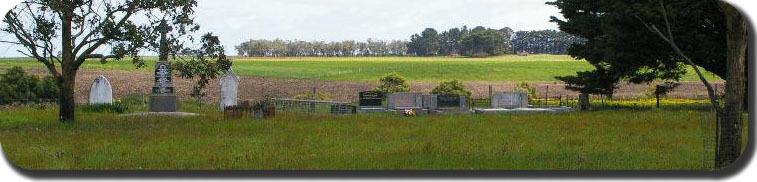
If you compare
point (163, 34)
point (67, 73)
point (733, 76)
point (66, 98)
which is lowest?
point (66, 98)

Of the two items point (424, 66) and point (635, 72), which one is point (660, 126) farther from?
point (424, 66)

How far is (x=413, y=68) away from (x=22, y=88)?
115ft

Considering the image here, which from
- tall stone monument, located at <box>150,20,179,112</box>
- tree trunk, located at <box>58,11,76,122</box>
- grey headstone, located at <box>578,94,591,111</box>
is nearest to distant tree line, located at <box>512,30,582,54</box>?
grey headstone, located at <box>578,94,591,111</box>

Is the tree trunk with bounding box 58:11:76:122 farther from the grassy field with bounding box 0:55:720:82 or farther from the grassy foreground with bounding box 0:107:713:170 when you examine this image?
the grassy field with bounding box 0:55:720:82

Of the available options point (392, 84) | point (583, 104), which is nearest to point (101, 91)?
point (392, 84)

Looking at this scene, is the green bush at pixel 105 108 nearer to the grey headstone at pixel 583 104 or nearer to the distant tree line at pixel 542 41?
the grey headstone at pixel 583 104

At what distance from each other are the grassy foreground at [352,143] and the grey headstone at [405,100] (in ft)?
19.3

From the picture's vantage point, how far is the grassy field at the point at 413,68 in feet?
176

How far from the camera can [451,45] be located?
56.4m

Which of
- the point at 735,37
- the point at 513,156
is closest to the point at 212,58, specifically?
the point at 513,156

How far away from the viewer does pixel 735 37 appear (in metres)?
11.5

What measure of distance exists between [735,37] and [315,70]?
49.8 meters

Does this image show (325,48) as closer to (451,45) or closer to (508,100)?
(451,45)

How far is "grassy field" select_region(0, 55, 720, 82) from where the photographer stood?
53.7m
